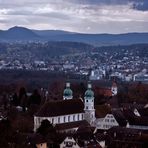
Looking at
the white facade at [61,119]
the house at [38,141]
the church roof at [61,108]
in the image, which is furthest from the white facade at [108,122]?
the house at [38,141]

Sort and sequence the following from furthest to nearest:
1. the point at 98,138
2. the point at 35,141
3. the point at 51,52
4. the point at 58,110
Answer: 1. the point at 51,52
2. the point at 58,110
3. the point at 98,138
4. the point at 35,141

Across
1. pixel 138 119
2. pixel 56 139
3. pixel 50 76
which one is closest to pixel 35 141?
pixel 56 139

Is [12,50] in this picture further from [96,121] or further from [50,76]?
[96,121]

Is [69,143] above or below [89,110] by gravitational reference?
above

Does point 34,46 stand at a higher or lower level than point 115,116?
lower

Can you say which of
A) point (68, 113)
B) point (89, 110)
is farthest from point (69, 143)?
point (89, 110)

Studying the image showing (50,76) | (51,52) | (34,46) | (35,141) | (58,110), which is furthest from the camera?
(34,46)

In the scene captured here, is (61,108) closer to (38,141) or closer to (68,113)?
(68,113)

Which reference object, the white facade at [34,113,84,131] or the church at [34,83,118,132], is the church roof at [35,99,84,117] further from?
the white facade at [34,113,84,131]
